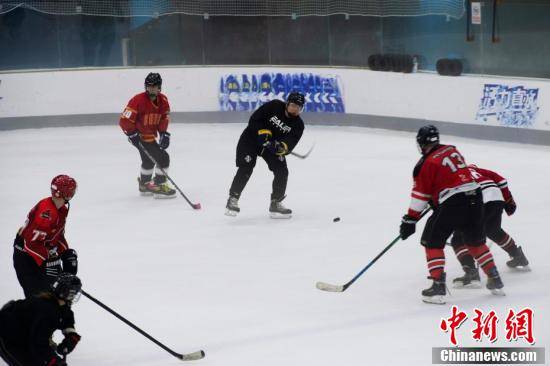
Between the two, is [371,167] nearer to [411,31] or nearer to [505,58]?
[505,58]

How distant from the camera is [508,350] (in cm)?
493

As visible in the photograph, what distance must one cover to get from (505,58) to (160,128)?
4.32m

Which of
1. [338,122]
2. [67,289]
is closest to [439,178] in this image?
[67,289]

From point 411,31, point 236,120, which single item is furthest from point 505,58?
point 236,120

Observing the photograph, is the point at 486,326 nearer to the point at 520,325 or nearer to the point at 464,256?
the point at 520,325

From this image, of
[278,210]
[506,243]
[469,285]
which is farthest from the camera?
[278,210]

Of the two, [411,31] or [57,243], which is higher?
[411,31]

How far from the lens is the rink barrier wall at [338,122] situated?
1100cm

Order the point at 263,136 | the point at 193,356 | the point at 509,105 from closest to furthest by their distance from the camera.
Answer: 1. the point at 193,356
2. the point at 263,136
3. the point at 509,105

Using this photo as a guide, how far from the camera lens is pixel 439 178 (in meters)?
5.60

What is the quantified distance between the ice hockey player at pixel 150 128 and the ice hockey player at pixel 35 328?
4568mm

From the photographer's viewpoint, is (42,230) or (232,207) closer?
(42,230)

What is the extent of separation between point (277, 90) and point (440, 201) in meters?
7.89

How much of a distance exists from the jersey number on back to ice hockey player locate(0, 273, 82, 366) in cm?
218
